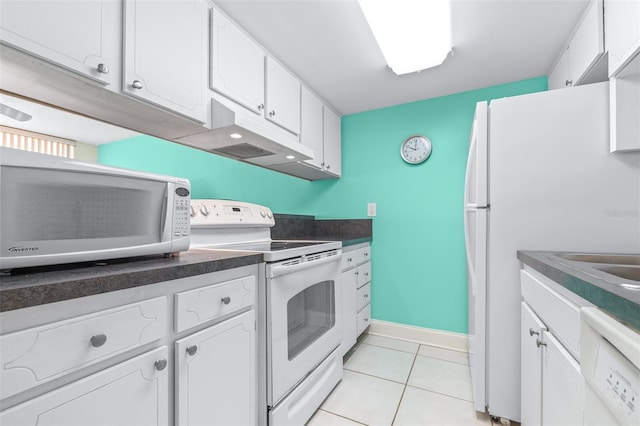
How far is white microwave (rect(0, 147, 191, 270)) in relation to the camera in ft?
2.11

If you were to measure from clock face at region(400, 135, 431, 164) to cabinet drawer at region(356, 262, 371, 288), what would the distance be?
1.03m

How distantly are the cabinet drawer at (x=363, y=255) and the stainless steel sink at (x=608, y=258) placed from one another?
1.31 metres

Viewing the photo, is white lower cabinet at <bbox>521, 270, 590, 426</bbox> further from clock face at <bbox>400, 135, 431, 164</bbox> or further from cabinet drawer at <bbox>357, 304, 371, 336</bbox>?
clock face at <bbox>400, 135, 431, 164</bbox>

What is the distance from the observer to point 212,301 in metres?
0.96

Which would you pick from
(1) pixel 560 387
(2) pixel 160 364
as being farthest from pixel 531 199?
(2) pixel 160 364

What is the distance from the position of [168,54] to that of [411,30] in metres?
1.23

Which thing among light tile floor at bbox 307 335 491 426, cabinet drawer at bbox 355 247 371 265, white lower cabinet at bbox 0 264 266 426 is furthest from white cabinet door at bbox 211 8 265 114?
light tile floor at bbox 307 335 491 426

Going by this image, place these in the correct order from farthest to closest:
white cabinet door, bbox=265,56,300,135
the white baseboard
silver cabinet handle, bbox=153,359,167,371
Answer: the white baseboard → white cabinet door, bbox=265,56,300,135 → silver cabinet handle, bbox=153,359,167,371

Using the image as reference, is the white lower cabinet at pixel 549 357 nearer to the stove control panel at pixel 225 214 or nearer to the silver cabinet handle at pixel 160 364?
the silver cabinet handle at pixel 160 364

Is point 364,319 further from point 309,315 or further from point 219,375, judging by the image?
point 219,375

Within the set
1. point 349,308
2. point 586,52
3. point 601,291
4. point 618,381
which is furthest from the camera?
point 349,308

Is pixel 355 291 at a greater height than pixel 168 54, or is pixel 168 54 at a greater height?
pixel 168 54

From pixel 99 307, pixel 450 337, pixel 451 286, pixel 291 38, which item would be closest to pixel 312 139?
pixel 291 38

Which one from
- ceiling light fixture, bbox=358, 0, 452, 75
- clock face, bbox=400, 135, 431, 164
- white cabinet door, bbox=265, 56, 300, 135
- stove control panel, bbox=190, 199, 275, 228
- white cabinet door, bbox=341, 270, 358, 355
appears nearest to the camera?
ceiling light fixture, bbox=358, 0, 452, 75
